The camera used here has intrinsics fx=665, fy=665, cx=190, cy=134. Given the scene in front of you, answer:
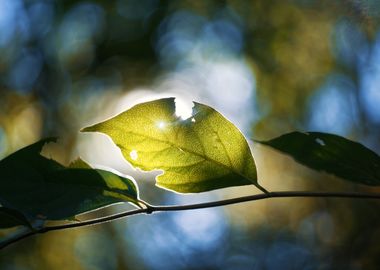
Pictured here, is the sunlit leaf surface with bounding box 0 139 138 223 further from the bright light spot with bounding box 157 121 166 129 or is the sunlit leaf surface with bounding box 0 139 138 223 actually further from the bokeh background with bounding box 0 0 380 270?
the bokeh background with bounding box 0 0 380 270

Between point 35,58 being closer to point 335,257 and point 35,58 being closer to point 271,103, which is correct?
point 271,103

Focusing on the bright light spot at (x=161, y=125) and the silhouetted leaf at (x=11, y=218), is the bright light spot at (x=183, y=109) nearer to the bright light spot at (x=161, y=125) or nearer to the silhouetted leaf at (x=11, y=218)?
the bright light spot at (x=161, y=125)

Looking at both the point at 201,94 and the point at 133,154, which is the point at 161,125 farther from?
the point at 201,94

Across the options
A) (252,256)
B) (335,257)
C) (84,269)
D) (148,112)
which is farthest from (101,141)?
(148,112)

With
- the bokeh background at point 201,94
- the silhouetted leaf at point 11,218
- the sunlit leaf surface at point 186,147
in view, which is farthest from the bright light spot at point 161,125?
the bokeh background at point 201,94

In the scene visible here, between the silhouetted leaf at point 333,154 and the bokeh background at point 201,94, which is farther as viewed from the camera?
the bokeh background at point 201,94

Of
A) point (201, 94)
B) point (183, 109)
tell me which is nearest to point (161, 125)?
point (183, 109)

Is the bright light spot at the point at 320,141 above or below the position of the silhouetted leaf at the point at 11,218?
above

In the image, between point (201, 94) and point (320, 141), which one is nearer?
point (320, 141)
